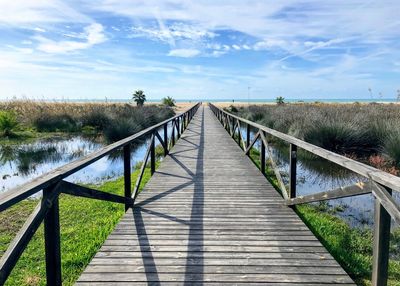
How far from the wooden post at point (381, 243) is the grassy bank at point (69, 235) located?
109 inches

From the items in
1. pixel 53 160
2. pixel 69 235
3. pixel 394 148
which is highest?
pixel 394 148

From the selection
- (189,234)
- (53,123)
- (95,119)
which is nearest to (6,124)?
(53,123)

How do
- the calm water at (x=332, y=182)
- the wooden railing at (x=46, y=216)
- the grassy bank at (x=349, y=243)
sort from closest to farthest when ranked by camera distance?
the wooden railing at (x=46, y=216)
the grassy bank at (x=349, y=243)
the calm water at (x=332, y=182)

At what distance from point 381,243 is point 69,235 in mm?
4005

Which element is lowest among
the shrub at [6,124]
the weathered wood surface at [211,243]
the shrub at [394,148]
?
the weathered wood surface at [211,243]

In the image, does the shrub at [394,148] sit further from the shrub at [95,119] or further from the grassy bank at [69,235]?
the shrub at [95,119]

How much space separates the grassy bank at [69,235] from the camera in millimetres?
3682

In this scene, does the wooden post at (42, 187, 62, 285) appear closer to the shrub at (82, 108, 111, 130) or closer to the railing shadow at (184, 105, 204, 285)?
the railing shadow at (184, 105, 204, 285)

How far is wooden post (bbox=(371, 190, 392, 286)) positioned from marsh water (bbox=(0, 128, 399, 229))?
11.1ft

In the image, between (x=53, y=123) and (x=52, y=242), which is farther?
(x=53, y=123)

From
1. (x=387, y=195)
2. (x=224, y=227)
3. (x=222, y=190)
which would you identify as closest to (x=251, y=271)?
(x=224, y=227)

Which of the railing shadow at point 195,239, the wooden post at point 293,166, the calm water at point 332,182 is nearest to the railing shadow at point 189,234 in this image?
the railing shadow at point 195,239

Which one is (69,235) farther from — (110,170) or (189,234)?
(110,170)

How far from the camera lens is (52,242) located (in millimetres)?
2318
